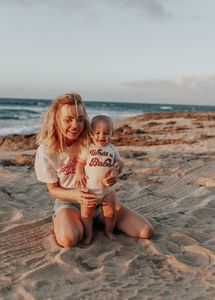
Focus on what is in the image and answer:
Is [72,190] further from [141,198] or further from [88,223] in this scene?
[141,198]

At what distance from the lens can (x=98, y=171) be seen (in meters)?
2.67

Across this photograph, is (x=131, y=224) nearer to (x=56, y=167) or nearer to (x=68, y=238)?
(x=68, y=238)

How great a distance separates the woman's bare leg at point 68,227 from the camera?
2555 mm

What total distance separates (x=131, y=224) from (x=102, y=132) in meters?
1.00

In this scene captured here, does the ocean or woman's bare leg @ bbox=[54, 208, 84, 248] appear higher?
the ocean

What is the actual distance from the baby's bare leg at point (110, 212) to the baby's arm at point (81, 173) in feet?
0.88

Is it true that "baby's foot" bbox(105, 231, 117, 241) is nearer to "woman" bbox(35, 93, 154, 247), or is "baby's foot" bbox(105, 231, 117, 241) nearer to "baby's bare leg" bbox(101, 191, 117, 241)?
"baby's bare leg" bbox(101, 191, 117, 241)

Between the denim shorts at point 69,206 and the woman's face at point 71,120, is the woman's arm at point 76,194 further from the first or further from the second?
the woman's face at point 71,120

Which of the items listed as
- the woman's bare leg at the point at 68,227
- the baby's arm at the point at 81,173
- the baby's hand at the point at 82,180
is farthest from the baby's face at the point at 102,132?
the woman's bare leg at the point at 68,227

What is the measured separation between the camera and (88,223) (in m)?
2.71

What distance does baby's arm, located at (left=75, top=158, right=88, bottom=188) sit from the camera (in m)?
2.72

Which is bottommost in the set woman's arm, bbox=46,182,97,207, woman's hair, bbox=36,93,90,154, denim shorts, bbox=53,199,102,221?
denim shorts, bbox=53,199,102,221

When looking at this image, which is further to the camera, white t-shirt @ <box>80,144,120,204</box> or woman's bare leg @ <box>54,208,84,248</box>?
white t-shirt @ <box>80,144,120,204</box>

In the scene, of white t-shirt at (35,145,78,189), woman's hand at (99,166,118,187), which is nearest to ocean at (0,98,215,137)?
white t-shirt at (35,145,78,189)
